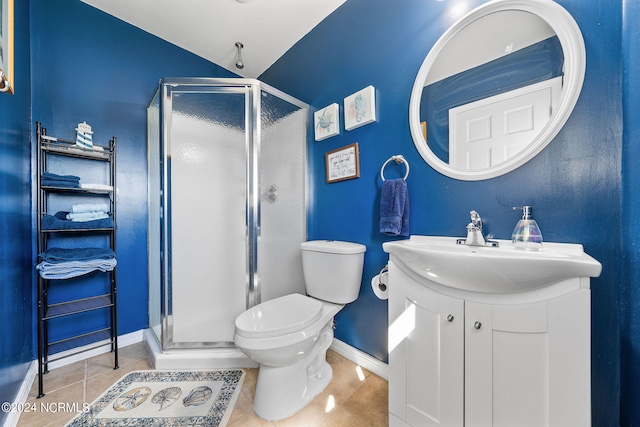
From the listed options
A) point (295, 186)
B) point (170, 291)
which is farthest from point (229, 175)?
point (170, 291)

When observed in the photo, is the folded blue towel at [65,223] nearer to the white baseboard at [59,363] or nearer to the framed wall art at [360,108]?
the white baseboard at [59,363]

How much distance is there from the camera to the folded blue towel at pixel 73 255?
1.30 meters

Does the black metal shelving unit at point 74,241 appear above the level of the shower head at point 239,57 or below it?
below

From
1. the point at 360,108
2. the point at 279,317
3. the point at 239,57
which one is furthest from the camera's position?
the point at 239,57

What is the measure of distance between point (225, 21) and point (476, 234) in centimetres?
222

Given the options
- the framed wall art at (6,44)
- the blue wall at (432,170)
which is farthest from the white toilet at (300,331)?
the framed wall art at (6,44)

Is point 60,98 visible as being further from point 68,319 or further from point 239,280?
point 239,280

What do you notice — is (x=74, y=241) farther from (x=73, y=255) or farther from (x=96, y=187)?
(x=96, y=187)

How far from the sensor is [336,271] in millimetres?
1399

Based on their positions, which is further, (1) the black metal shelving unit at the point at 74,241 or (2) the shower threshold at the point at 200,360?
(2) the shower threshold at the point at 200,360

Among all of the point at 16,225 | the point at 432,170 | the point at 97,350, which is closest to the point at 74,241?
the point at 16,225

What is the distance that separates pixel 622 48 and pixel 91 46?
9.18 feet

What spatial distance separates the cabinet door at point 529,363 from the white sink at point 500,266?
64 mm

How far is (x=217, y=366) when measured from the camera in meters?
1.46
